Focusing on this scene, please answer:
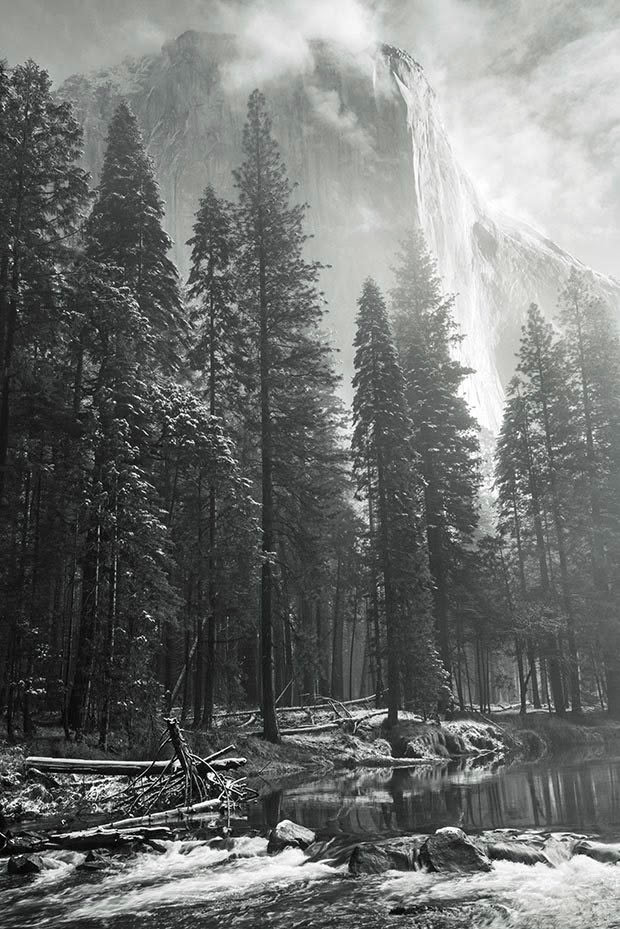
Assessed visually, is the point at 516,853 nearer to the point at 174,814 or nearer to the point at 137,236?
the point at 174,814

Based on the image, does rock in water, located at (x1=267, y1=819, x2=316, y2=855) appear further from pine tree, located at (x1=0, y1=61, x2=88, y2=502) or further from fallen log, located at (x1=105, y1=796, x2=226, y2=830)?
pine tree, located at (x1=0, y1=61, x2=88, y2=502)

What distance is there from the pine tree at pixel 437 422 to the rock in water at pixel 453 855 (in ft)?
58.8

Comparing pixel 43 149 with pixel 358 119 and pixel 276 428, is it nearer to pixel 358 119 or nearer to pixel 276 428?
pixel 276 428

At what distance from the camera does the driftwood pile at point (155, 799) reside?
800 centimetres

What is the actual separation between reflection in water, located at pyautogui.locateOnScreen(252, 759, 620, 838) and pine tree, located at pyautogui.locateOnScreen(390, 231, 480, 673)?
9.66 metres

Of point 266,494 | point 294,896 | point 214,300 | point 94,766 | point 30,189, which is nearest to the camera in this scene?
point 294,896

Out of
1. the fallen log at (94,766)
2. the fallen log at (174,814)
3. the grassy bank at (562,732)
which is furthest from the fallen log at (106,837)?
the grassy bank at (562,732)

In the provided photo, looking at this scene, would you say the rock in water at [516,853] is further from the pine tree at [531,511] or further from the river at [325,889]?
the pine tree at [531,511]

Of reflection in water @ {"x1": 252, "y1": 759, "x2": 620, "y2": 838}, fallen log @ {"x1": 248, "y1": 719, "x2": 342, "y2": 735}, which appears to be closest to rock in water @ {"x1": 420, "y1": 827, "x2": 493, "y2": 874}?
reflection in water @ {"x1": 252, "y1": 759, "x2": 620, "y2": 838}

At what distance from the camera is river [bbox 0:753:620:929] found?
5.34 meters

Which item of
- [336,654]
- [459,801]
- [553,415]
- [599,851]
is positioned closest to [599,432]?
[553,415]

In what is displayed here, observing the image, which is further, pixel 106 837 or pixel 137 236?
pixel 137 236

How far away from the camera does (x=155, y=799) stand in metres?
9.48

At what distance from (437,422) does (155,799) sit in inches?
836
